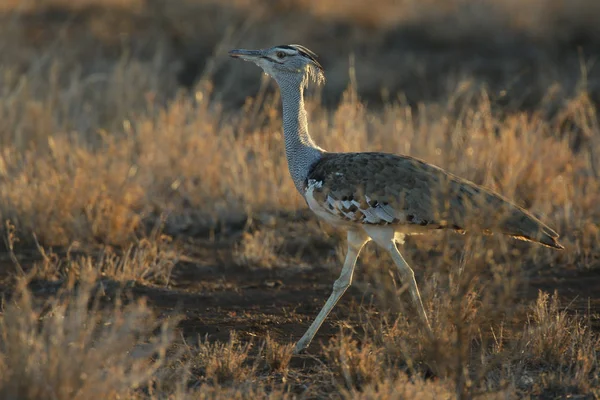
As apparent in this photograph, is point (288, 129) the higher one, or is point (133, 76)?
point (288, 129)

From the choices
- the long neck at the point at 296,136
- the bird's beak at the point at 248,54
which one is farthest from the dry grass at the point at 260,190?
the bird's beak at the point at 248,54

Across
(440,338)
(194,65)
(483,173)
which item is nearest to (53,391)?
(440,338)

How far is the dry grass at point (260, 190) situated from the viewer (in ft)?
12.8

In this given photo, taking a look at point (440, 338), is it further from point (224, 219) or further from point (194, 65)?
point (194, 65)

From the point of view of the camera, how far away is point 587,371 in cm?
411

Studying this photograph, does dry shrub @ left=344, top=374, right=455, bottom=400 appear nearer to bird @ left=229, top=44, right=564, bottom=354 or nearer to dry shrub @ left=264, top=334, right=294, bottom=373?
bird @ left=229, top=44, right=564, bottom=354

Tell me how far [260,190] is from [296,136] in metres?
2.25

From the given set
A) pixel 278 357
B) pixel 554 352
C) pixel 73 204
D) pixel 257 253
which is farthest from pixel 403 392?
pixel 73 204

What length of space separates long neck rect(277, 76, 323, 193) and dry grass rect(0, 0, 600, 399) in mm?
633

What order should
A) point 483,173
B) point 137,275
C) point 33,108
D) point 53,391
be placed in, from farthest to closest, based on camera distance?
point 33,108 → point 483,173 → point 137,275 → point 53,391

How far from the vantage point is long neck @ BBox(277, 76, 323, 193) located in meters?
4.77

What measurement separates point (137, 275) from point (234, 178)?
164 cm

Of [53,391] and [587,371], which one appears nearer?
[53,391]

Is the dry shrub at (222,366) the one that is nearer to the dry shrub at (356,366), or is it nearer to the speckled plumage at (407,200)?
the dry shrub at (356,366)
